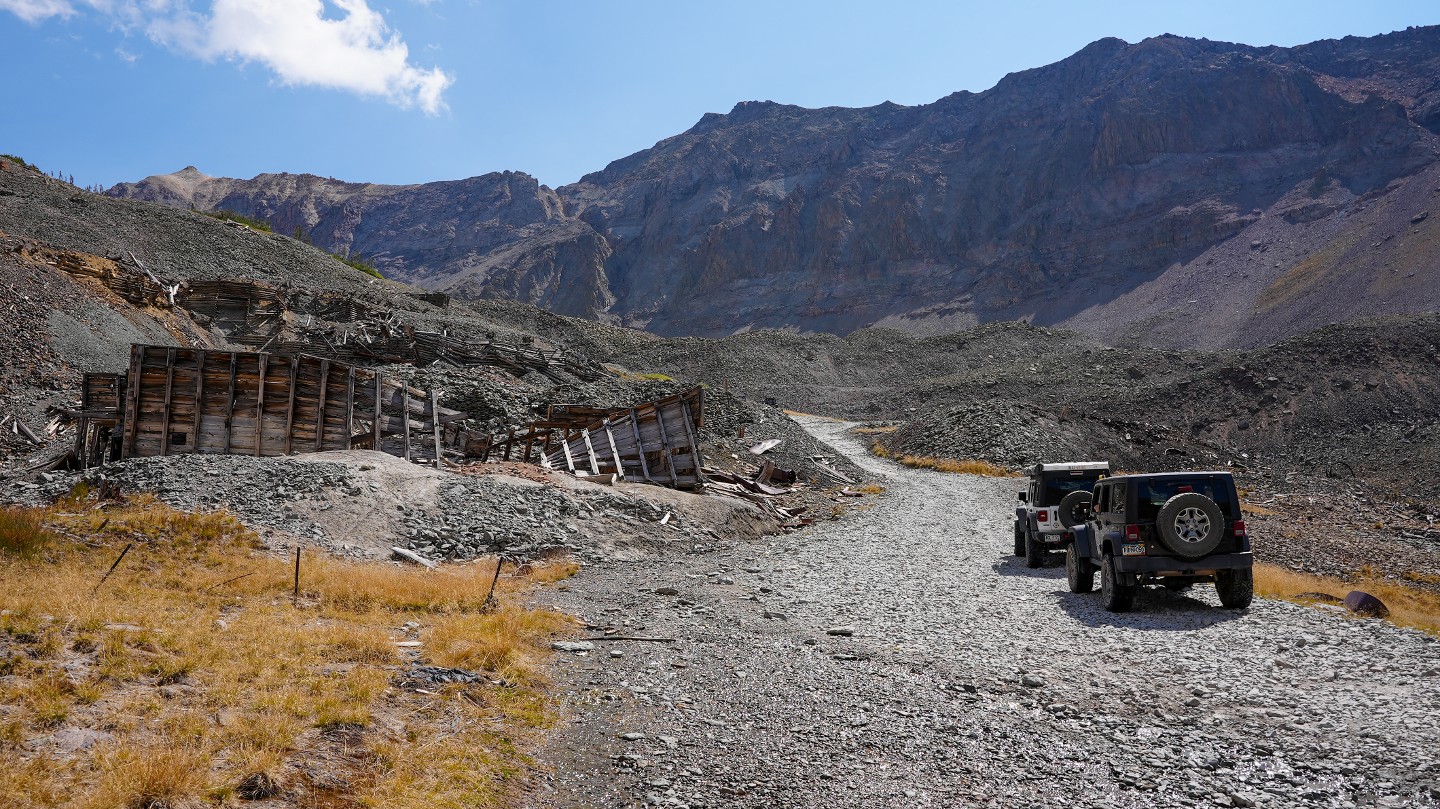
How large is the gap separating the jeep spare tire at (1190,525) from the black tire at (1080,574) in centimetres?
219

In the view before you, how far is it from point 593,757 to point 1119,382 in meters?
73.8

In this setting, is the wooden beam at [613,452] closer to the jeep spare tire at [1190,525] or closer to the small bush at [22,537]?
the small bush at [22,537]

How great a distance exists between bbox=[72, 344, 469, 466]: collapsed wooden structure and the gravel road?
11623 millimetres

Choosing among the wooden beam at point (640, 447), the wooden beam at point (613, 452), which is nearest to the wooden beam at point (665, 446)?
the wooden beam at point (640, 447)

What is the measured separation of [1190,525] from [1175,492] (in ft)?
2.25

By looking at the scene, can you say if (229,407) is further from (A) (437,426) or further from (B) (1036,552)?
(B) (1036,552)

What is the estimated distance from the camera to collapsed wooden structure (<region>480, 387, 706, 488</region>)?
25016mm

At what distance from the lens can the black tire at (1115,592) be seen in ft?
40.0

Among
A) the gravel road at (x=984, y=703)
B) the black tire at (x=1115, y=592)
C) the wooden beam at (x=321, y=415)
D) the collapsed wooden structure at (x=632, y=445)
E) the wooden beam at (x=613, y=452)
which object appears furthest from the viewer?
the collapsed wooden structure at (x=632, y=445)

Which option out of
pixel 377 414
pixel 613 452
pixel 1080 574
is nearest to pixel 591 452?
pixel 613 452

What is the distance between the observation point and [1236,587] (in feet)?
39.2

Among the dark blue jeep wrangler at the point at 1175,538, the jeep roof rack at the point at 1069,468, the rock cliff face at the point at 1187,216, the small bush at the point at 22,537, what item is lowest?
the small bush at the point at 22,537

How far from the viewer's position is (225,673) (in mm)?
7660

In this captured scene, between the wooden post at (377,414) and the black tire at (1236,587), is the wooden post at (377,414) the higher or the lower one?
the higher one
